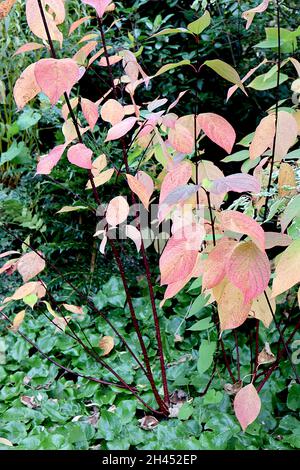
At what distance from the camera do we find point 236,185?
750 millimetres

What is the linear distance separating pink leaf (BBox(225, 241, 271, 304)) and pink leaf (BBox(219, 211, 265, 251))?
0.05 meters

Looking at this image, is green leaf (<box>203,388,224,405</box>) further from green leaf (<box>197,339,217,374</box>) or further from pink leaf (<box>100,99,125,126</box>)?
pink leaf (<box>100,99,125,126</box>)

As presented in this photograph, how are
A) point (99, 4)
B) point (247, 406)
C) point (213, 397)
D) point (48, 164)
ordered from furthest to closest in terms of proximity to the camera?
1. point (213, 397)
2. point (247, 406)
3. point (48, 164)
4. point (99, 4)

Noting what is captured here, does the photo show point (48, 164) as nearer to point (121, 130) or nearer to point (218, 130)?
point (121, 130)

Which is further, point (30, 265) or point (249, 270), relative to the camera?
point (30, 265)

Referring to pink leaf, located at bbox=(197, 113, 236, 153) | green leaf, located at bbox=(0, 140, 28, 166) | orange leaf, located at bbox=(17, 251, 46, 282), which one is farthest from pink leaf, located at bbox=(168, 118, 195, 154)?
green leaf, located at bbox=(0, 140, 28, 166)

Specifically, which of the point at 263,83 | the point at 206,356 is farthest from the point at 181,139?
the point at 206,356

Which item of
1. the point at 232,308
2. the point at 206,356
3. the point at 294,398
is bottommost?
the point at 294,398

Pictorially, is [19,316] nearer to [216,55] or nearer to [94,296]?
[94,296]

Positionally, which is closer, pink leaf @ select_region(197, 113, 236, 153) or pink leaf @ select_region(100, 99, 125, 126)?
pink leaf @ select_region(197, 113, 236, 153)

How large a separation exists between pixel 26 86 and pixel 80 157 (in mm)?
192

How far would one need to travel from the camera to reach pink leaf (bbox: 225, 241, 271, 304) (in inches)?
29.5

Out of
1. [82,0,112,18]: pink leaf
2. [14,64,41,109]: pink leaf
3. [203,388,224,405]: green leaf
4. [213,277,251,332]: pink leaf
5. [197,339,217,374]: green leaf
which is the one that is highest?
[82,0,112,18]: pink leaf

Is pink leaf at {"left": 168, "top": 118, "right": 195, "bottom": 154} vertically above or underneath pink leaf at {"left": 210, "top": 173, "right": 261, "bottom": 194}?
underneath
